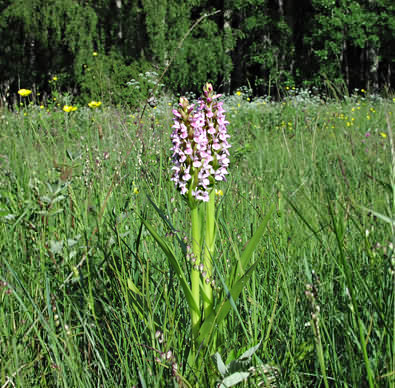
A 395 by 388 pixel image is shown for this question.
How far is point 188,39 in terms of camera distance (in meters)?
16.3

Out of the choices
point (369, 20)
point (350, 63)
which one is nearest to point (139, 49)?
point (369, 20)

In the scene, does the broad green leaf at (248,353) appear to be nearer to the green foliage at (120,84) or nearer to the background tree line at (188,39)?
the green foliage at (120,84)

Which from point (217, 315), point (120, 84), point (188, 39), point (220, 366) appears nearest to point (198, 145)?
point (217, 315)

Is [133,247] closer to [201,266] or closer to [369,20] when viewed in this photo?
[201,266]

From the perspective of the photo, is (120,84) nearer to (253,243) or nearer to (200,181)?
(200,181)

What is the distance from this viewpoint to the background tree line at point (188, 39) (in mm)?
14500

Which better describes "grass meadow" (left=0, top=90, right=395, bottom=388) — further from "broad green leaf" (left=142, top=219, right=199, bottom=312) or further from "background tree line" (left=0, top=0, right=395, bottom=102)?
"background tree line" (left=0, top=0, right=395, bottom=102)

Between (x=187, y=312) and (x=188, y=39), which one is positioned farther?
(x=188, y=39)

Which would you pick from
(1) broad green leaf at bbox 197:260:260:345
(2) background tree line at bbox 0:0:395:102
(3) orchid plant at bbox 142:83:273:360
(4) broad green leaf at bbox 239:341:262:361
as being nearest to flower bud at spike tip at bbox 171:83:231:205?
(3) orchid plant at bbox 142:83:273:360

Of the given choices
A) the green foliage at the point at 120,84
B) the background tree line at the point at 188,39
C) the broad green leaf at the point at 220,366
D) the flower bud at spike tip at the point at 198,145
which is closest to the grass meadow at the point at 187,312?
the broad green leaf at the point at 220,366

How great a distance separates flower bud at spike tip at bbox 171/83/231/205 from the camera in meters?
0.93

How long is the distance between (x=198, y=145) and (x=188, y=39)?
16.6m

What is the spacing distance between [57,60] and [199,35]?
21.0ft

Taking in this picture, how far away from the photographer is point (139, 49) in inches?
631
